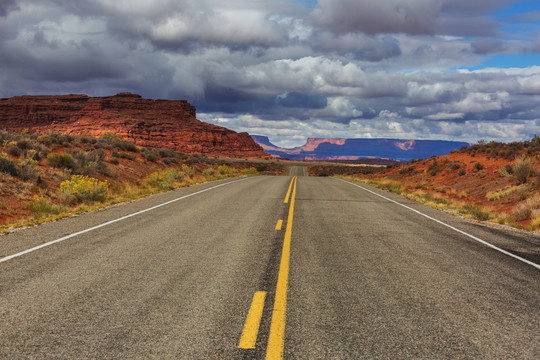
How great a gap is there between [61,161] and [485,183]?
2578cm

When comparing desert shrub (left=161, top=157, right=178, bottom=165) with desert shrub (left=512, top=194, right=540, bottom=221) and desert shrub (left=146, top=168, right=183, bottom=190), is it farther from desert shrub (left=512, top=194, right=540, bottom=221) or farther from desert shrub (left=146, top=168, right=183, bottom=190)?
desert shrub (left=512, top=194, right=540, bottom=221)

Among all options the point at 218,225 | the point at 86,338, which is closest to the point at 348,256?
the point at 218,225

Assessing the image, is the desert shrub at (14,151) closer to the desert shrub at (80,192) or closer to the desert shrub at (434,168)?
the desert shrub at (80,192)

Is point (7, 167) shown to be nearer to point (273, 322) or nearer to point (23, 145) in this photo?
point (23, 145)

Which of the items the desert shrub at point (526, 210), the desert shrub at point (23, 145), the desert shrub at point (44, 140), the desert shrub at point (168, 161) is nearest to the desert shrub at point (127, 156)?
the desert shrub at point (168, 161)

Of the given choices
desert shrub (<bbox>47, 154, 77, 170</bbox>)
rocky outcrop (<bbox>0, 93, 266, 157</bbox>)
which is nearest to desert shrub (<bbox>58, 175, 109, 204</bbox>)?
desert shrub (<bbox>47, 154, 77, 170</bbox>)

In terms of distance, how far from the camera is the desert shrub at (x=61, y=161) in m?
17.8

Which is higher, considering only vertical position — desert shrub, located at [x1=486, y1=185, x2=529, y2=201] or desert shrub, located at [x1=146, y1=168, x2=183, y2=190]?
desert shrub, located at [x1=486, y1=185, x2=529, y2=201]

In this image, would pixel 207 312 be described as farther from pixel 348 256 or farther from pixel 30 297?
pixel 348 256

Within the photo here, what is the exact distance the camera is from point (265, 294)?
14.5 feet

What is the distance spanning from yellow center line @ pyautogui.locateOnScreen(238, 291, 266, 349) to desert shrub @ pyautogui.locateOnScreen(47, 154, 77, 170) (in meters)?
17.2

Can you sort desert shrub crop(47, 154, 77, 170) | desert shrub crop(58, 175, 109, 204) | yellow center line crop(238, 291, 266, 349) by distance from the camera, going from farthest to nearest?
desert shrub crop(47, 154, 77, 170) < desert shrub crop(58, 175, 109, 204) < yellow center line crop(238, 291, 266, 349)

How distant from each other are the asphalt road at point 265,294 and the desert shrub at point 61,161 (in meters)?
10.9

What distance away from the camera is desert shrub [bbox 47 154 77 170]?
58.2 ft
